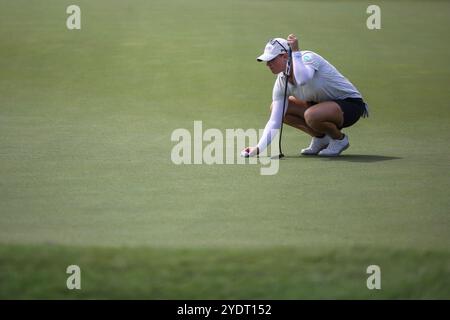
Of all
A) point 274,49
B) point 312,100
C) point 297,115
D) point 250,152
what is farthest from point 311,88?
point 250,152

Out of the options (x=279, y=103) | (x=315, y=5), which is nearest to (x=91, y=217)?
(x=279, y=103)

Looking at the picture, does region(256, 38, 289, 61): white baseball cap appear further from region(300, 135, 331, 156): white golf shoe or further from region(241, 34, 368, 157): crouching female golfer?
region(300, 135, 331, 156): white golf shoe

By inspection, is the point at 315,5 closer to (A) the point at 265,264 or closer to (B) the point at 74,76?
(B) the point at 74,76

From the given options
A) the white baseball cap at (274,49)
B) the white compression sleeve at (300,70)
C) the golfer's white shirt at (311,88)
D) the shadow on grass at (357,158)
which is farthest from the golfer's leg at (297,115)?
the white baseball cap at (274,49)

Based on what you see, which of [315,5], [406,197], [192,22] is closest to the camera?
[406,197]

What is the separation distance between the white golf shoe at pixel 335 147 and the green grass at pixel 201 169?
0.15 meters

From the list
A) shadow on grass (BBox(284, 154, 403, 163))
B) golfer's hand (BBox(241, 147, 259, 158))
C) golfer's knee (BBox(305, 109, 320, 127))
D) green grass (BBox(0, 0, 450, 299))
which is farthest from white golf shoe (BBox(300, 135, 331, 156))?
golfer's hand (BBox(241, 147, 259, 158))

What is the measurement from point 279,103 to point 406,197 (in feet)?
5.33

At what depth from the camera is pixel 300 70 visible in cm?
745

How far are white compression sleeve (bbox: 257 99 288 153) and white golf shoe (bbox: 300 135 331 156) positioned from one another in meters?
0.58

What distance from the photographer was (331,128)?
7.90 metres

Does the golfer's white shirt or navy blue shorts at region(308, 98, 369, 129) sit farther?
navy blue shorts at region(308, 98, 369, 129)

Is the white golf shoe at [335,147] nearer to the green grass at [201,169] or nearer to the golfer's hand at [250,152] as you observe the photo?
the green grass at [201,169]

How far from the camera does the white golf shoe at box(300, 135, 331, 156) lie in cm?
822
